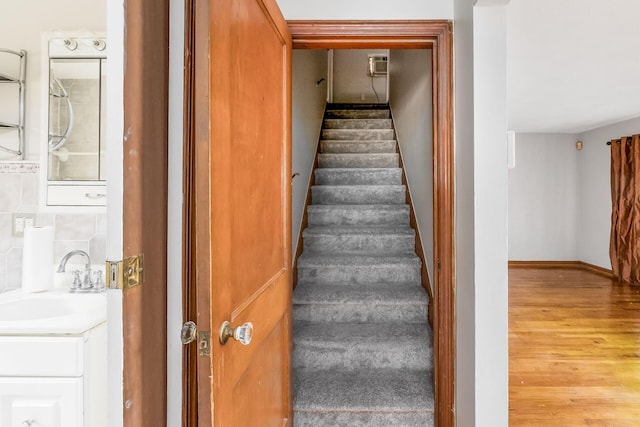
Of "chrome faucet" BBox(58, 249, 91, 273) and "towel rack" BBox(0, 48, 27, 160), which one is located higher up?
"towel rack" BBox(0, 48, 27, 160)

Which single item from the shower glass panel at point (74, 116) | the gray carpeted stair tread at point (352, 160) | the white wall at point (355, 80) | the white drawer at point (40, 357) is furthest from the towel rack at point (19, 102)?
the white wall at point (355, 80)

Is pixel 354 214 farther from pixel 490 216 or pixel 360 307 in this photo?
pixel 490 216

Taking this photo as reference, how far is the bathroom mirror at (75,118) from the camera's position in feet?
5.32

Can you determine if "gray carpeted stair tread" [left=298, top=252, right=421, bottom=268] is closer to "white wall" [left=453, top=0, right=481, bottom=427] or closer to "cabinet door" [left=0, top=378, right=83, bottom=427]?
"white wall" [left=453, top=0, right=481, bottom=427]

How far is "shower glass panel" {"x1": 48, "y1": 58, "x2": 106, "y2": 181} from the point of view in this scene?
163cm

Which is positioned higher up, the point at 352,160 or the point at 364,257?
Answer: the point at 352,160

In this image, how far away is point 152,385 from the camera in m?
0.89

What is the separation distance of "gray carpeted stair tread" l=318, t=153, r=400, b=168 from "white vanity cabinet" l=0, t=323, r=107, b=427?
310 cm

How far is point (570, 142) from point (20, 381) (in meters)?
7.44

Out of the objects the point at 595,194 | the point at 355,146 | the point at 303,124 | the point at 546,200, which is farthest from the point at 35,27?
the point at 595,194

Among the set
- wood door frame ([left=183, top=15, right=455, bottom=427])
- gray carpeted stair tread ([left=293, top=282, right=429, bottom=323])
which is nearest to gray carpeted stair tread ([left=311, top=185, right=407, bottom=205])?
gray carpeted stair tread ([left=293, top=282, right=429, bottom=323])

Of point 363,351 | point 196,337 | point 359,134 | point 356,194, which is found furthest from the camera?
point 359,134

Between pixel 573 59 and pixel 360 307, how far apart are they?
2.60m

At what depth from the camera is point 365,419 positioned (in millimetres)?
1827
